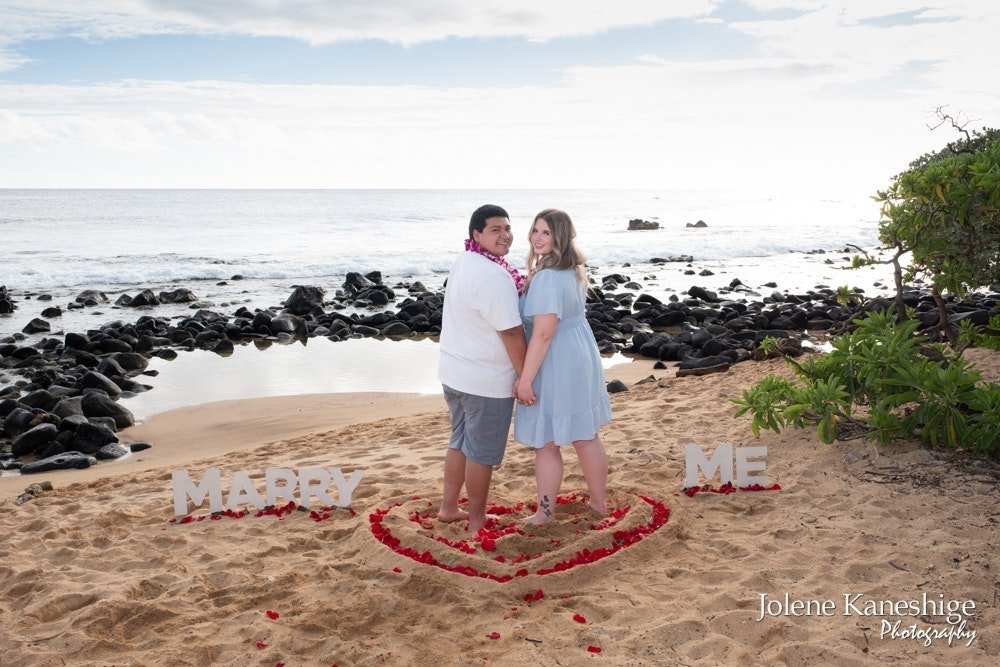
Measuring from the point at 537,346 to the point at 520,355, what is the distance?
12 cm

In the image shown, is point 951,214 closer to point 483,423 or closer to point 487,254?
point 487,254

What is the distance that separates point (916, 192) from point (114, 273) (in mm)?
27010

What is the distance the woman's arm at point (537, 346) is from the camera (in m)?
5.11

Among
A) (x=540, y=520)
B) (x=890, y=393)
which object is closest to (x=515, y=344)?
(x=540, y=520)

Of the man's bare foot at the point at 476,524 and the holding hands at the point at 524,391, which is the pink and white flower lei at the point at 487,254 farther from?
the man's bare foot at the point at 476,524

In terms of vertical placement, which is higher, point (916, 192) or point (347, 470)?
point (916, 192)

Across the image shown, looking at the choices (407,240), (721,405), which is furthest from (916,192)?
(407,240)

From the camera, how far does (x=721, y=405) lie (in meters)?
8.68

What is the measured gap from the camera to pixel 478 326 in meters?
5.13

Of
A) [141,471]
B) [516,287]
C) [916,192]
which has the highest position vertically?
[916,192]

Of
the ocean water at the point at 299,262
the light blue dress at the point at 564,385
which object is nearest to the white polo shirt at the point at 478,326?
the light blue dress at the point at 564,385

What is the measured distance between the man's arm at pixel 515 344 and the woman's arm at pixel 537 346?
1.5 inches

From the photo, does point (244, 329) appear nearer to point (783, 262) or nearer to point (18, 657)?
point (18, 657)

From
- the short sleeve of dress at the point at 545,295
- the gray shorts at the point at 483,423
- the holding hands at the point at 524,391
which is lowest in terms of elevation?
the gray shorts at the point at 483,423
